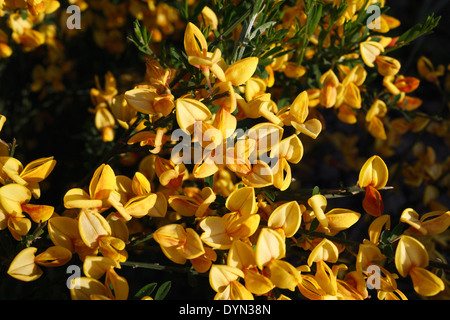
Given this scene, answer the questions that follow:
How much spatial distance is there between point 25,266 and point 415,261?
0.59 metres

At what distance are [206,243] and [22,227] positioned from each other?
11.3 inches

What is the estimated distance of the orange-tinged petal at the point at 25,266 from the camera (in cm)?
65

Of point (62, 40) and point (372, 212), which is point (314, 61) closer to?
point (372, 212)

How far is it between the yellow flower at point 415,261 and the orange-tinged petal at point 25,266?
1.80 feet

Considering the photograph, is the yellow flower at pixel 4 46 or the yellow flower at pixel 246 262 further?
the yellow flower at pixel 4 46

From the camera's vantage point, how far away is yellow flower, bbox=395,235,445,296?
2.14 ft

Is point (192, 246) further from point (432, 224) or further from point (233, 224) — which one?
point (432, 224)

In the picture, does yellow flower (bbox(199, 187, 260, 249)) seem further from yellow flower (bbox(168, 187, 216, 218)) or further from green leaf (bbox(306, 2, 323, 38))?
green leaf (bbox(306, 2, 323, 38))

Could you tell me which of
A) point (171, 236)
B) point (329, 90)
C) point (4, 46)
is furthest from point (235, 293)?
point (4, 46)

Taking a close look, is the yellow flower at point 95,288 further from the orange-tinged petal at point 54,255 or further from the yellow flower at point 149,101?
the yellow flower at point 149,101

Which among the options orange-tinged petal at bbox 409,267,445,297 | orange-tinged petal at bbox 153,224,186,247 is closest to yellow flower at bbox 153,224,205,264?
orange-tinged petal at bbox 153,224,186,247

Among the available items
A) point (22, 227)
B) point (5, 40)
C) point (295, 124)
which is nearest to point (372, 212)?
point (295, 124)

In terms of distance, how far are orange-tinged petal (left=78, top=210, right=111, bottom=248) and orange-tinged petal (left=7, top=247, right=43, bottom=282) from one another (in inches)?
3.8

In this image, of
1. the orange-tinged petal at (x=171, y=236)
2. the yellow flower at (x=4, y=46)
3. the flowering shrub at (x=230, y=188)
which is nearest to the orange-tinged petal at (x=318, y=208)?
the flowering shrub at (x=230, y=188)
